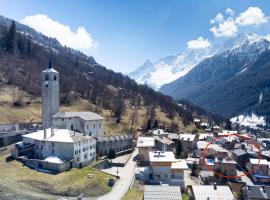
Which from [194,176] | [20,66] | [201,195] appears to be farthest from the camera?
[20,66]

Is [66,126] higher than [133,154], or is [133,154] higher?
[66,126]

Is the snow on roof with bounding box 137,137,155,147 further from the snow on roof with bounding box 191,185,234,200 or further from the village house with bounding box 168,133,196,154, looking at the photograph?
the snow on roof with bounding box 191,185,234,200

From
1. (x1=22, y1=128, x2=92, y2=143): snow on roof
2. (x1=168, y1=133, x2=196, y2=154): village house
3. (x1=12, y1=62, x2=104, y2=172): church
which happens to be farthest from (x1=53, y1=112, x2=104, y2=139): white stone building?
(x1=168, y1=133, x2=196, y2=154): village house

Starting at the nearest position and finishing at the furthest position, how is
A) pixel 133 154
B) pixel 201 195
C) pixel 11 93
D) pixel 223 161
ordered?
pixel 201 195
pixel 223 161
pixel 133 154
pixel 11 93

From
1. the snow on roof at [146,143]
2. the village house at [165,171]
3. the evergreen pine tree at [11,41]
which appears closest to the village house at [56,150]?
the village house at [165,171]

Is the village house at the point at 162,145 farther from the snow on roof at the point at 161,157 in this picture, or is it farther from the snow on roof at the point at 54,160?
the snow on roof at the point at 54,160

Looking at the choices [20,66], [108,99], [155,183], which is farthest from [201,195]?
[20,66]

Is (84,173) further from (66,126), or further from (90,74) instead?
(90,74)

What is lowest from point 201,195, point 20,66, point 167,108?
point 201,195
